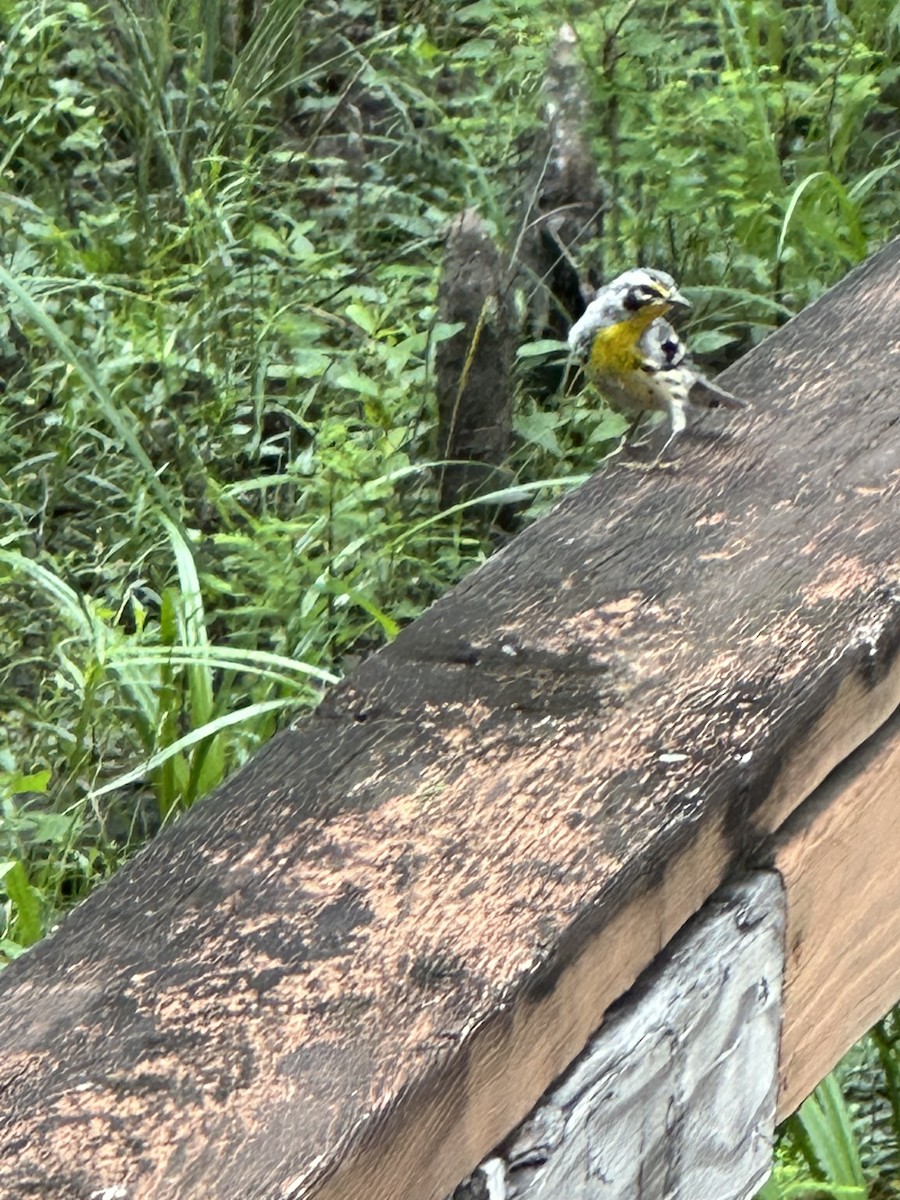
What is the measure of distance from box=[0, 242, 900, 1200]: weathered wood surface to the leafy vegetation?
3.64 ft

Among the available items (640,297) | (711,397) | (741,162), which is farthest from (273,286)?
(711,397)

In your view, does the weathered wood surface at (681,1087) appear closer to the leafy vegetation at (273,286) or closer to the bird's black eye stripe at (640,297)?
the leafy vegetation at (273,286)

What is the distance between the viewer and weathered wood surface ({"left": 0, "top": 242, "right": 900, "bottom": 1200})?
3.09 ft

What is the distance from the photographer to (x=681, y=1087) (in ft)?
3.81

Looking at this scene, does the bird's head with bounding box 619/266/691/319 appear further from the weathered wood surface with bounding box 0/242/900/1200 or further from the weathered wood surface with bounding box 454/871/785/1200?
the weathered wood surface with bounding box 454/871/785/1200

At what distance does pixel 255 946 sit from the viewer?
1049 millimetres

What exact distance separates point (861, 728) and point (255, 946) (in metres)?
0.51

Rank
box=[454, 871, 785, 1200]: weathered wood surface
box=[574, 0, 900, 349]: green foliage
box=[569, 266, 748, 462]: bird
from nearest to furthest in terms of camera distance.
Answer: box=[454, 871, 785, 1200]: weathered wood surface → box=[569, 266, 748, 462]: bird → box=[574, 0, 900, 349]: green foliage

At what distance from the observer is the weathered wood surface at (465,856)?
940mm

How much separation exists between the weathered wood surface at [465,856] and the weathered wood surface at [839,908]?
35 millimetres

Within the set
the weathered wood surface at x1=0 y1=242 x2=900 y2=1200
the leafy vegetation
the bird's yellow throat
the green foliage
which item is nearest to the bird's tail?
the weathered wood surface at x1=0 y1=242 x2=900 y2=1200

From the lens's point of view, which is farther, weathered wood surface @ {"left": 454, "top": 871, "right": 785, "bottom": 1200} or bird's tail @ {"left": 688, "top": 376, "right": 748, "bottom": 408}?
bird's tail @ {"left": 688, "top": 376, "right": 748, "bottom": 408}

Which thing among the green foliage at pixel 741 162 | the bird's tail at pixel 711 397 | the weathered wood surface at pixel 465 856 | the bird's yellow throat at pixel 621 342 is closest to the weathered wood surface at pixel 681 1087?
the weathered wood surface at pixel 465 856

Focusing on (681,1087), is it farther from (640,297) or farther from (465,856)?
(640,297)
